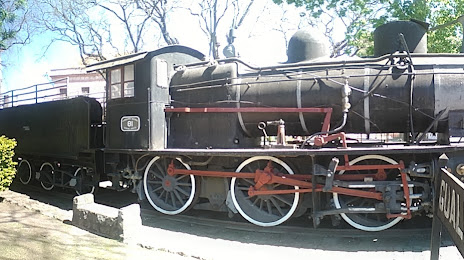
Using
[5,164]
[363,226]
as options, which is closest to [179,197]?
[363,226]

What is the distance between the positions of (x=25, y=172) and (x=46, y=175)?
158cm

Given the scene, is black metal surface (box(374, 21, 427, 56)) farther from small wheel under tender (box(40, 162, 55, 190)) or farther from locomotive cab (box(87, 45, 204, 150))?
small wheel under tender (box(40, 162, 55, 190))

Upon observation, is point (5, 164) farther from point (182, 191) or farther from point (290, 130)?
point (290, 130)

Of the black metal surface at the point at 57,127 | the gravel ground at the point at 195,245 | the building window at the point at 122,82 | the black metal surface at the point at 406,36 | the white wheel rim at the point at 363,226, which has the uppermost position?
the black metal surface at the point at 406,36

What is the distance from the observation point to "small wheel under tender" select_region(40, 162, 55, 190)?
31.0 feet

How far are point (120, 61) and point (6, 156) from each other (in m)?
3.18

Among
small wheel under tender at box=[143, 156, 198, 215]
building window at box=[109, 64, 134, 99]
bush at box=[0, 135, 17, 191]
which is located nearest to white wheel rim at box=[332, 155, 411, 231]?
small wheel under tender at box=[143, 156, 198, 215]

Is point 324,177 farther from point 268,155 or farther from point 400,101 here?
point 400,101

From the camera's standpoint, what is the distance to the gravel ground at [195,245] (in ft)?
14.8

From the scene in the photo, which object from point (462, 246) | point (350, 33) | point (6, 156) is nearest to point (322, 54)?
point (462, 246)

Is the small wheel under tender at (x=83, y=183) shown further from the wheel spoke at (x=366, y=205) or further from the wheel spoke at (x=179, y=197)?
the wheel spoke at (x=366, y=205)

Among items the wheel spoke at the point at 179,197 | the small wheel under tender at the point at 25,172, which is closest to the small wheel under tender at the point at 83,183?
the wheel spoke at the point at 179,197

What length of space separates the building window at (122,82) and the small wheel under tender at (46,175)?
3.36m

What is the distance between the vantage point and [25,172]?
10.6 metres
